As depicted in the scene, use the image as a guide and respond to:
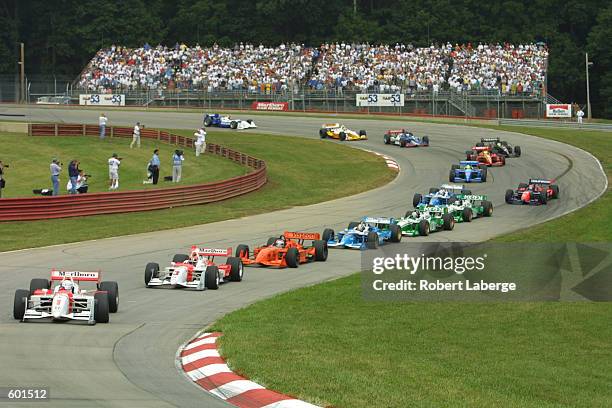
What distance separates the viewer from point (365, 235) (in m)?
25.5

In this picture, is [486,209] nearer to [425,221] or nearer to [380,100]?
[425,221]

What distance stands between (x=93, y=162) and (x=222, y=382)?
36625 millimetres

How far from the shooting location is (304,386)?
35.0 ft

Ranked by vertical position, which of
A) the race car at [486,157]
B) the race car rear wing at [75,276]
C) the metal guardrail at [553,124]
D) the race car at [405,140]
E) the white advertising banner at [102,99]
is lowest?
the race car rear wing at [75,276]

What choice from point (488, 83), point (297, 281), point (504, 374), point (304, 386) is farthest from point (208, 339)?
point (488, 83)

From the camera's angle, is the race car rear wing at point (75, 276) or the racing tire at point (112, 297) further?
the race car rear wing at point (75, 276)

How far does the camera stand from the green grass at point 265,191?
94.1ft

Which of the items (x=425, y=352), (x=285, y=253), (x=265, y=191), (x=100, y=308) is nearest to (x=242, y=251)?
(x=285, y=253)

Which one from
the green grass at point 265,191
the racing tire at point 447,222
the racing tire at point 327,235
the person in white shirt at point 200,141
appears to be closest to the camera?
the racing tire at point 327,235

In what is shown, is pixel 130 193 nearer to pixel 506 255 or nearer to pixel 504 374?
pixel 506 255

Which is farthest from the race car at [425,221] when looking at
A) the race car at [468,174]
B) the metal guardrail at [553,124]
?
the metal guardrail at [553,124]

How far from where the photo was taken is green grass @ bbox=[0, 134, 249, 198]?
134 feet

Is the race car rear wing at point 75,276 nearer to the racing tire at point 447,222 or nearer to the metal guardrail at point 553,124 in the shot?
the racing tire at point 447,222

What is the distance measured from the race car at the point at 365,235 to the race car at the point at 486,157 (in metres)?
21.2
